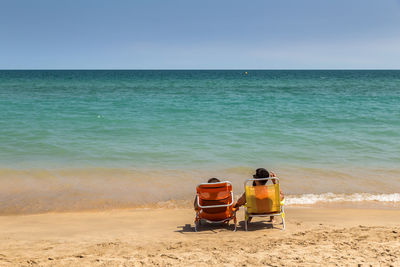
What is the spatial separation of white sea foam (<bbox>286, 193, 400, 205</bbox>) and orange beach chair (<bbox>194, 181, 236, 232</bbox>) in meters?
1.75

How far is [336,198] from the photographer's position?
6.24m

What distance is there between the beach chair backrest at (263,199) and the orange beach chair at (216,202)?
29 cm

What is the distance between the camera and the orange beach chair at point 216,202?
4.83 m

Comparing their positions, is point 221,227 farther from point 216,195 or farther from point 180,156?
point 180,156

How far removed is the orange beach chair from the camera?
15.9 feet

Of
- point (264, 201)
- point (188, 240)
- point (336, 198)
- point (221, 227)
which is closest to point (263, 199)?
point (264, 201)

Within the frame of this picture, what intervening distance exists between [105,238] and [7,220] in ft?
6.55

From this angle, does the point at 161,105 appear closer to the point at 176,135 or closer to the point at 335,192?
the point at 176,135

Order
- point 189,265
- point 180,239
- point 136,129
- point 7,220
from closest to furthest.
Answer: point 189,265 → point 180,239 → point 7,220 → point 136,129

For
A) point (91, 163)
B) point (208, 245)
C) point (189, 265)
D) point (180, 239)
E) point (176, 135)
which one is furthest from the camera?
point (176, 135)

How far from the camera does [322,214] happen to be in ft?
18.0

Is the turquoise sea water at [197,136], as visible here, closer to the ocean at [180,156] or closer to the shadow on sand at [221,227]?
the ocean at [180,156]

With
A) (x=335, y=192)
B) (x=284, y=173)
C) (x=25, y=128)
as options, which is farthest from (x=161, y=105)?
(x=335, y=192)

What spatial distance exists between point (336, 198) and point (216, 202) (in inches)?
110
